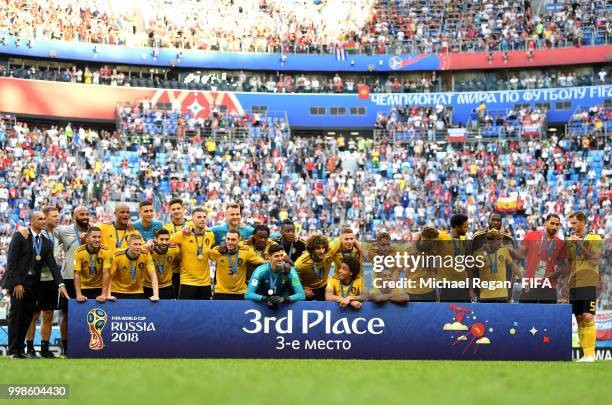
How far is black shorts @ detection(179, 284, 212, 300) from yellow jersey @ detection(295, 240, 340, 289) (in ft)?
5.01

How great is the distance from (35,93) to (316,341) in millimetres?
42662

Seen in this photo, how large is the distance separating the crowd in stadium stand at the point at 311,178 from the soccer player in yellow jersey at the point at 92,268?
25714 millimetres

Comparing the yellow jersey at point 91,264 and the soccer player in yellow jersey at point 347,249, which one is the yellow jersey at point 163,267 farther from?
the soccer player in yellow jersey at point 347,249

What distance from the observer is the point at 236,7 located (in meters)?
61.9

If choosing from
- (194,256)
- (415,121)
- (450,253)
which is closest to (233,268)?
(194,256)

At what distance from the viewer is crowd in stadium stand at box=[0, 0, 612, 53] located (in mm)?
58312

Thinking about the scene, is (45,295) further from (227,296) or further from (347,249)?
(347,249)

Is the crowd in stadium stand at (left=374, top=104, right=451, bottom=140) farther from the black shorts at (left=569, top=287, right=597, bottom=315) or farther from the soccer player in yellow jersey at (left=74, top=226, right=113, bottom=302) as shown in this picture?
the soccer player in yellow jersey at (left=74, top=226, right=113, bottom=302)

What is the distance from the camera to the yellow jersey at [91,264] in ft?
49.4

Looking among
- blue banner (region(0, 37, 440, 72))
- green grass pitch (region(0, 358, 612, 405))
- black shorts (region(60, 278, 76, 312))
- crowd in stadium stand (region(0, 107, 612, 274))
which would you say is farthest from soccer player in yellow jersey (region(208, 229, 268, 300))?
blue banner (region(0, 37, 440, 72))

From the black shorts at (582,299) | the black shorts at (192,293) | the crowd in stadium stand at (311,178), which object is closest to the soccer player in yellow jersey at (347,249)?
the black shorts at (192,293)

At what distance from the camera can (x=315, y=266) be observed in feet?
51.2

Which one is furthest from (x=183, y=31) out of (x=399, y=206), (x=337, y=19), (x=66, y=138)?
(x=399, y=206)

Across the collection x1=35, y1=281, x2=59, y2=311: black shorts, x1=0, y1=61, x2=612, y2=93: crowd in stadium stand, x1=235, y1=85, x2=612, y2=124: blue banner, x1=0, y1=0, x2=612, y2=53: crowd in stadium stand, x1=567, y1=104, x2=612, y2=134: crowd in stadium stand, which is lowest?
x1=35, y1=281, x2=59, y2=311: black shorts
